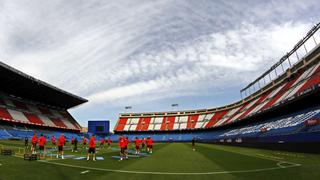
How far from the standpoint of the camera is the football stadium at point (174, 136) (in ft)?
51.3

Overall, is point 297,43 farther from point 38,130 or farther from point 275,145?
point 38,130

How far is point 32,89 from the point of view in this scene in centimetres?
8162

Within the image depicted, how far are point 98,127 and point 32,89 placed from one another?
39.3 metres

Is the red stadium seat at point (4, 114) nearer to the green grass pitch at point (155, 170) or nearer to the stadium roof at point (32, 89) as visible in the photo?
the stadium roof at point (32, 89)

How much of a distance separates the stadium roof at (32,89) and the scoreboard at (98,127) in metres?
12.1

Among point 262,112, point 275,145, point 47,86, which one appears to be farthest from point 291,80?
point 47,86

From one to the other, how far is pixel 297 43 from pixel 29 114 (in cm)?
7605

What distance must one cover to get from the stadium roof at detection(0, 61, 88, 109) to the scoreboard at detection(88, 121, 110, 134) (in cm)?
1214

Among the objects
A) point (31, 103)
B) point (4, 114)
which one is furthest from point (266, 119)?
point (31, 103)

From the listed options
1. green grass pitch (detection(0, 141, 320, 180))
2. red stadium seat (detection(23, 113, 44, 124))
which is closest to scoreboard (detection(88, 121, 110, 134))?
red stadium seat (detection(23, 113, 44, 124))

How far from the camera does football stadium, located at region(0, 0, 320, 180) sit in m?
15.6

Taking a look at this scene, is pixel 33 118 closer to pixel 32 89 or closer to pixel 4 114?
pixel 32 89

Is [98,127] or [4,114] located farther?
[98,127]

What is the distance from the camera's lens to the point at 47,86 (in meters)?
81.8
